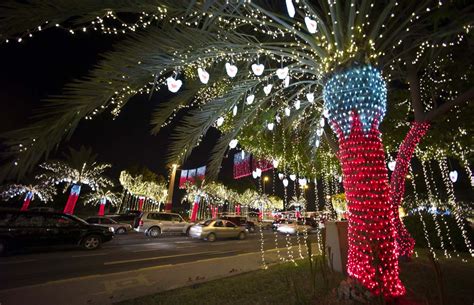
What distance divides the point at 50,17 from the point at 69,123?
3.77 feet

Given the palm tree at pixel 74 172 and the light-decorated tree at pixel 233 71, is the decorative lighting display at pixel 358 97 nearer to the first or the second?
the light-decorated tree at pixel 233 71

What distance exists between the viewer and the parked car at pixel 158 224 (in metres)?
17.5

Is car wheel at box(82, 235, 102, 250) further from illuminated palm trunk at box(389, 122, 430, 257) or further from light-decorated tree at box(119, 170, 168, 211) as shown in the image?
light-decorated tree at box(119, 170, 168, 211)

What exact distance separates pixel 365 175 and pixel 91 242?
37.1ft

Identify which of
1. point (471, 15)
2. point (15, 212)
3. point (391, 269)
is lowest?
point (391, 269)

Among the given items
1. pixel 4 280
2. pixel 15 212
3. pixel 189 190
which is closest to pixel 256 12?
pixel 4 280

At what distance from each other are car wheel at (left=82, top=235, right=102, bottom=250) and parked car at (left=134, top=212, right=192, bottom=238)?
6055 millimetres

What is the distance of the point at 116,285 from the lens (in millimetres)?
5906

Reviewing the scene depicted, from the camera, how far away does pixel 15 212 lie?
975cm

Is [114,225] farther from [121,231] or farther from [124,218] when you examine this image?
[124,218]

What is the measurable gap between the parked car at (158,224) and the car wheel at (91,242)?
606 centimetres

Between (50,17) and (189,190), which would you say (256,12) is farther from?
(189,190)

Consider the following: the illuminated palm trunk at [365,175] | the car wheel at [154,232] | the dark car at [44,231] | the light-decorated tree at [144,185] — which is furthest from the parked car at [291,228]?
the illuminated palm trunk at [365,175]

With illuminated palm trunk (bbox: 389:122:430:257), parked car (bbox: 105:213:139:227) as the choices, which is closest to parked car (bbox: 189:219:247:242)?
parked car (bbox: 105:213:139:227)
